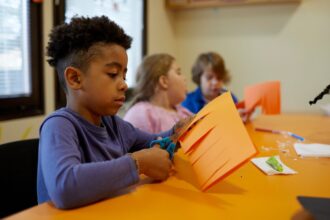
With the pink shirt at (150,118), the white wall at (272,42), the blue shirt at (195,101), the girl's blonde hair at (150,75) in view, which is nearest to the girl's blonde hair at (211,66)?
the blue shirt at (195,101)

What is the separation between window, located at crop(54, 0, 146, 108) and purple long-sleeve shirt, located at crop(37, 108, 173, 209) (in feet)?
3.94

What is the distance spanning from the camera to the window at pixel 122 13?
200 cm

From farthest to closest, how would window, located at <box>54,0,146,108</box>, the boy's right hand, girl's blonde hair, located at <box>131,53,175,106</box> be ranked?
1. window, located at <box>54,0,146,108</box>
2. girl's blonde hair, located at <box>131,53,175,106</box>
3. the boy's right hand

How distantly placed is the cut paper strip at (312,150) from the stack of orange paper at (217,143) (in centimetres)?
46

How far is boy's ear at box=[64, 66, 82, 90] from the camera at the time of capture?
87 cm

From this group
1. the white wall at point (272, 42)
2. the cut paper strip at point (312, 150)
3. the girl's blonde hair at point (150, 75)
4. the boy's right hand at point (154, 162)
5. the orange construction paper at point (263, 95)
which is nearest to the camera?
the boy's right hand at point (154, 162)

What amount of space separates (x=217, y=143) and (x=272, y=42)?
7.93ft

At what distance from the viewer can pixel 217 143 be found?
30.4 inches

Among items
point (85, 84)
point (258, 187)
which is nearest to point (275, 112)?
point (258, 187)

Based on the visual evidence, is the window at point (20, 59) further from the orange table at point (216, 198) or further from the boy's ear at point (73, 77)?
the orange table at point (216, 198)

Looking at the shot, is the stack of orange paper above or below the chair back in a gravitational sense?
above

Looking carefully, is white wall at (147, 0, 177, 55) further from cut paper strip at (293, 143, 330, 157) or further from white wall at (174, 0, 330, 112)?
cut paper strip at (293, 143, 330, 157)

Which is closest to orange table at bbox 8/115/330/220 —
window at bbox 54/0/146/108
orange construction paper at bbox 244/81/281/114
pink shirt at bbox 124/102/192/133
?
pink shirt at bbox 124/102/192/133

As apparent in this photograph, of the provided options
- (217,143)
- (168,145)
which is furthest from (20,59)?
(217,143)
